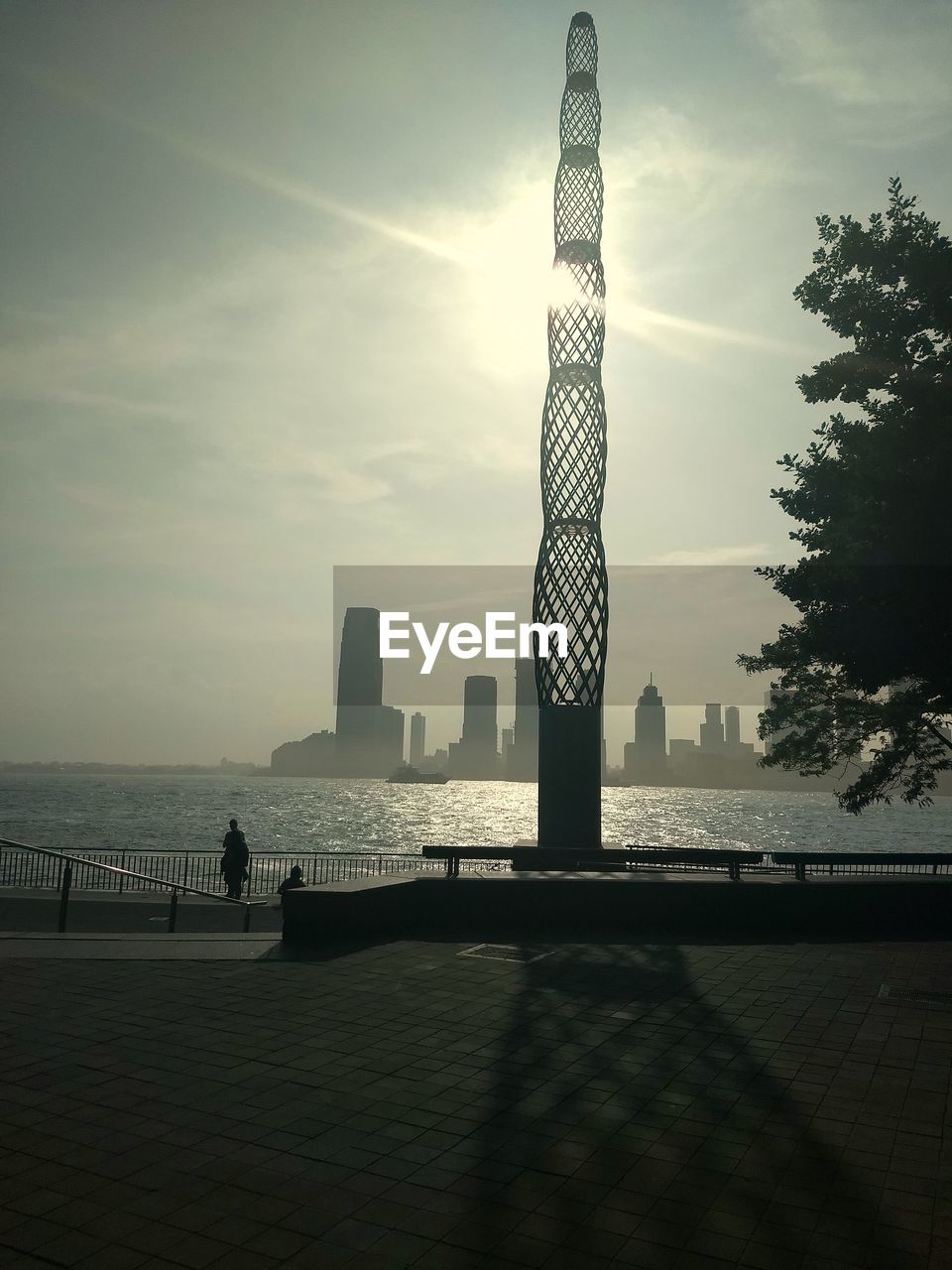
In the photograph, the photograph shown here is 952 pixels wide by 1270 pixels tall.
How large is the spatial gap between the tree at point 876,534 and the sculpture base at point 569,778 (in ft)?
18.3

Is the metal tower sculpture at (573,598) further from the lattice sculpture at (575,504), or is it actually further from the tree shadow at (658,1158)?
the tree shadow at (658,1158)

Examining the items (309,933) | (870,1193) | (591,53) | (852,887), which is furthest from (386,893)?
(591,53)

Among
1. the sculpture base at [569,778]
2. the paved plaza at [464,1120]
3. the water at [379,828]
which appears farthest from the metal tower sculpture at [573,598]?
the water at [379,828]

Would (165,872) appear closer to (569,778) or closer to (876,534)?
(569,778)

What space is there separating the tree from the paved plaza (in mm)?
5983

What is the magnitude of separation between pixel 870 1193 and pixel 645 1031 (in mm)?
2548

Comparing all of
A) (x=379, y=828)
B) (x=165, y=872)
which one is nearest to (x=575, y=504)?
(x=165, y=872)

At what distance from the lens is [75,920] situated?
51.8ft

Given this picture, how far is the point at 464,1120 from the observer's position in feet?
16.7

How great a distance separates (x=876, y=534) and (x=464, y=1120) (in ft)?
34.9

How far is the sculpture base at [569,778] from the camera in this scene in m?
24.6

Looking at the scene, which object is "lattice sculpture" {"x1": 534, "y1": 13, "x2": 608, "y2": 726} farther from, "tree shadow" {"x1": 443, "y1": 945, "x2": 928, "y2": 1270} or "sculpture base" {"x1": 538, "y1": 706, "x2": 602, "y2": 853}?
"tree shadow" {"x1": 443, "y1": 945, "x2": 928, "y2": 1270}

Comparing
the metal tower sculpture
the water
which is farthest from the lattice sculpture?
the water

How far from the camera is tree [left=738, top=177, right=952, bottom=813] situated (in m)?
12.7
